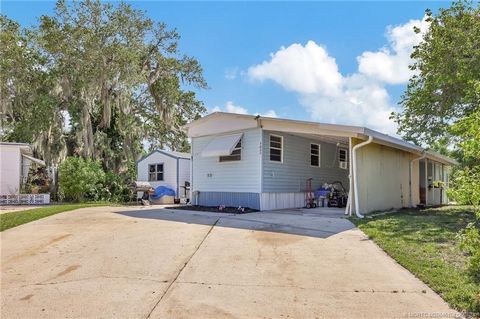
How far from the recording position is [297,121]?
37.3 ft

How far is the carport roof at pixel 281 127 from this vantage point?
1072cm

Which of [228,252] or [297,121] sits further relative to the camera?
[297,121]

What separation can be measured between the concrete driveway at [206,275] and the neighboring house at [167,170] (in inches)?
429

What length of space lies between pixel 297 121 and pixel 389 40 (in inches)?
202

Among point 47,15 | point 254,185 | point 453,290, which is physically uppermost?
point 47,15

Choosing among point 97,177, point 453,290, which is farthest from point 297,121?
point 97,177

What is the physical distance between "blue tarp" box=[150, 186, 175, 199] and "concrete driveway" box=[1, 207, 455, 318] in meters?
10.0

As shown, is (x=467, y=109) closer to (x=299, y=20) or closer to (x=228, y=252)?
(x=299, y=20)

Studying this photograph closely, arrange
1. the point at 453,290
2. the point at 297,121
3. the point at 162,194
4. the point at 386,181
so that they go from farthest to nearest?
the point at 162,194 < the point at 386,181 < the point at 297,121 < the point at 453,290

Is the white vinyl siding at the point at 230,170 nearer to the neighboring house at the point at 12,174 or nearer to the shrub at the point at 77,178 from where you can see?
the shrub at the point at 77,178

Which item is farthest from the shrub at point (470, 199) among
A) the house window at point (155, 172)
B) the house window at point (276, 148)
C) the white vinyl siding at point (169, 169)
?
the house window at point (155, 172)

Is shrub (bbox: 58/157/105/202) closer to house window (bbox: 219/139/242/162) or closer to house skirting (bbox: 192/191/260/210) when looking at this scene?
house skirting (bbox: 192/191/260/210)

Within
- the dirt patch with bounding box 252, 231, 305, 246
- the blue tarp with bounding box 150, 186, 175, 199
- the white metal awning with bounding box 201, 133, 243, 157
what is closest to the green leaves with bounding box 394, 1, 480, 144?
the white metal awning with bounding box 201, 133, 243, 157

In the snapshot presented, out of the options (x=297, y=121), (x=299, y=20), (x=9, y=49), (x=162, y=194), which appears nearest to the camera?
(x=297, y=121)
